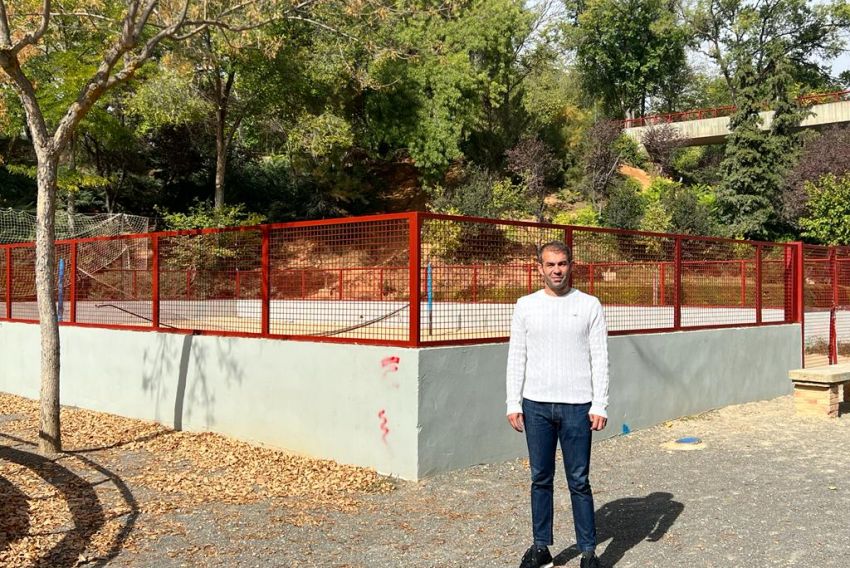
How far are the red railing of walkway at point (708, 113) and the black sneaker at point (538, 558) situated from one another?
40235 mm

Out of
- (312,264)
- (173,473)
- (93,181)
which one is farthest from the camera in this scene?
(93,181)

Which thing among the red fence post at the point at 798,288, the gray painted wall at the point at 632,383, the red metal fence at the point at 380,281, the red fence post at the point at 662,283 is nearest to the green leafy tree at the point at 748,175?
the red metal fence at the point at 380,281

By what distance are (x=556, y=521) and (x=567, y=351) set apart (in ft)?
5.90

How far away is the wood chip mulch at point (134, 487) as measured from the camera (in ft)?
15.8

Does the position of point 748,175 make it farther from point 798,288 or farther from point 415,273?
point 415,273

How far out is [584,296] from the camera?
157 inches

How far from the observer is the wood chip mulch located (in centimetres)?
482

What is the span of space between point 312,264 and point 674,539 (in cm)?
513

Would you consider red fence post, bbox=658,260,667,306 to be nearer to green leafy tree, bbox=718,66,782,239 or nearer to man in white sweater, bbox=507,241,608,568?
man in white sweater, bbox=507,241,608,568

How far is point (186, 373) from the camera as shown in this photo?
8469 mm

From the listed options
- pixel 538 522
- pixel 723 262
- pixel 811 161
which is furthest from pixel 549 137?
pixel 538 522

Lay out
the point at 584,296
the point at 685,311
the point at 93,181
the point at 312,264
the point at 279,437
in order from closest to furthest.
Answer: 1. the point at 584,296
2. the point at 279,437
3. the point at 312,264
4. the point at 685,311
5. the point at 93,181

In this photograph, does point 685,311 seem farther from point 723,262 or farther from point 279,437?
point 279,437

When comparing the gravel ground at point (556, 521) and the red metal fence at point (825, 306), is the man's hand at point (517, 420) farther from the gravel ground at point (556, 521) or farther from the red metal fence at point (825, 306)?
the red metal fence at point (825, 306)
